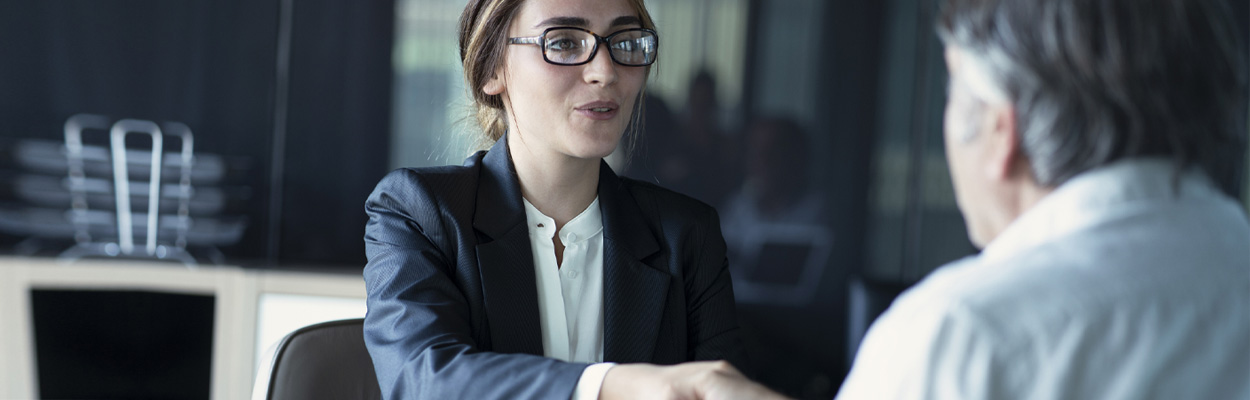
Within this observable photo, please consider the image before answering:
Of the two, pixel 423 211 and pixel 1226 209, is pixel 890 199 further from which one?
pixel 1226 209

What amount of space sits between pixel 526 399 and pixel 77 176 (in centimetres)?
345

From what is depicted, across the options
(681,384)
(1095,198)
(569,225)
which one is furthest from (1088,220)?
(569,225)

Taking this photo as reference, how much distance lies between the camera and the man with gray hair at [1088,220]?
0.60m

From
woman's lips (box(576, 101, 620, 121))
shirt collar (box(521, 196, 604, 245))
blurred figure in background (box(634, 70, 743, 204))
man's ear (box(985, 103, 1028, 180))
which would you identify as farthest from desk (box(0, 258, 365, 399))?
man's ear (box(985, 103, 1028, 180))

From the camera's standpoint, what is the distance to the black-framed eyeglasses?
141cm

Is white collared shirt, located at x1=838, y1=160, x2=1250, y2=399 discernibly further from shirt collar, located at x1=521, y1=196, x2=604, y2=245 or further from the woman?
shirt collar, located at x1=521, y1=196, x2=604, y2=245

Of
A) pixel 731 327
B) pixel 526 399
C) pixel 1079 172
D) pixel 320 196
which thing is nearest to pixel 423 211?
pixel 526 399

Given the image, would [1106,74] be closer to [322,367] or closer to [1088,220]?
[1088,220]

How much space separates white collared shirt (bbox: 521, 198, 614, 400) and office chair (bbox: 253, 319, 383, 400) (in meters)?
0.27

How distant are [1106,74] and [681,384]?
21.3 inches

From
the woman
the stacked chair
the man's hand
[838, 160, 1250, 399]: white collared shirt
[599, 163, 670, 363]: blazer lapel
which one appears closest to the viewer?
[838, 160, 1250, 399]: white collared shirt

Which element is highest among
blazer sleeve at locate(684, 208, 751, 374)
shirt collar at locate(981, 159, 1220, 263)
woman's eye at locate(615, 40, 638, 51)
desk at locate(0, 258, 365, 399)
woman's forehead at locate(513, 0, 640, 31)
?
woman's forehead at locate(513, 0, 640, 31)

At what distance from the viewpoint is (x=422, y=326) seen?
1.21 metres

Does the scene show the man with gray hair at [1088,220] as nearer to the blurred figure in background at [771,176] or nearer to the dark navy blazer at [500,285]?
the dark navy blazer at [500,285]
